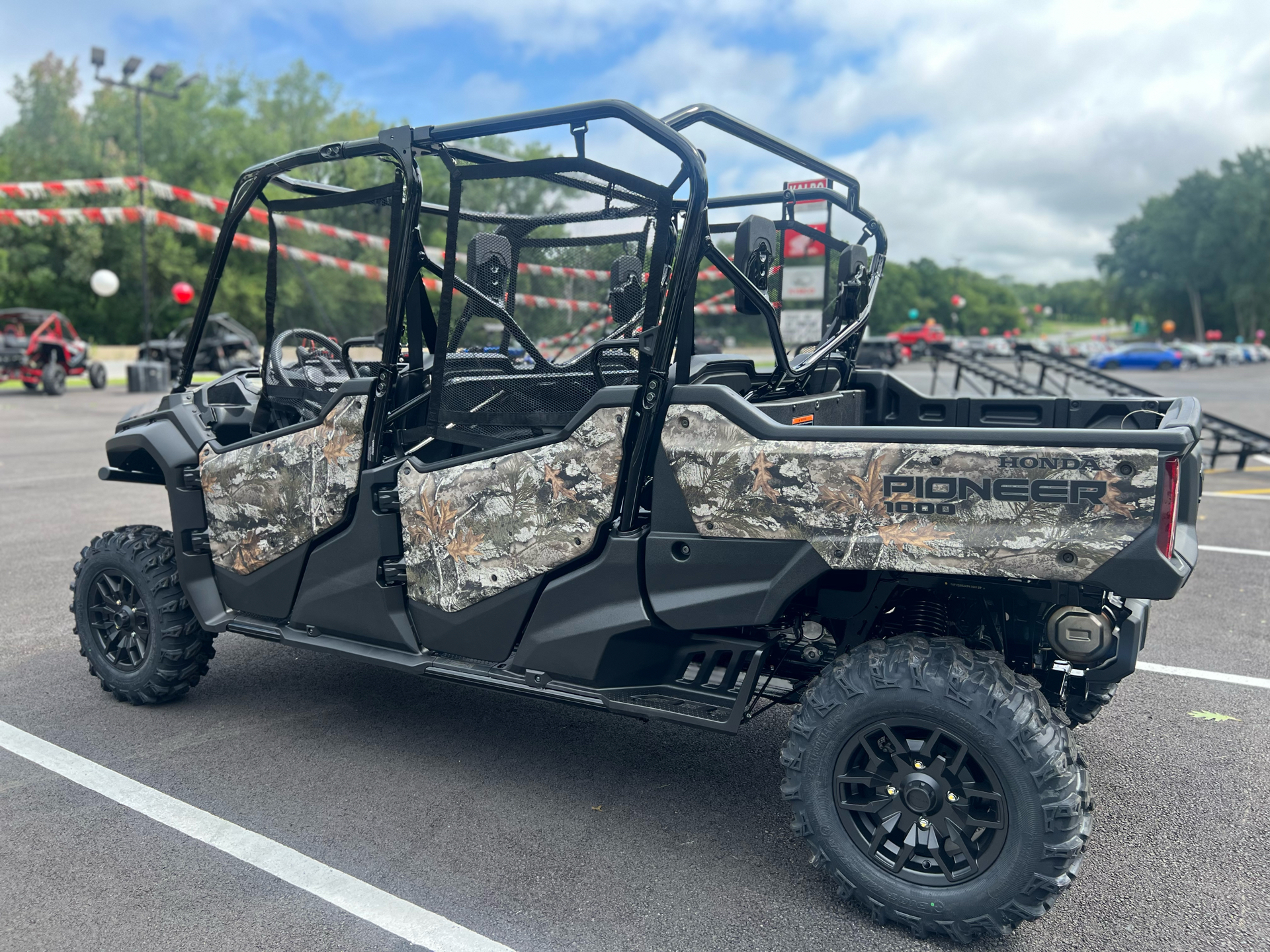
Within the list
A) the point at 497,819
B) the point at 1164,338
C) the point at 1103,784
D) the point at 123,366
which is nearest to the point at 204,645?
the point at 497,819

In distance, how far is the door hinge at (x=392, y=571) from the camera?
3404 mm

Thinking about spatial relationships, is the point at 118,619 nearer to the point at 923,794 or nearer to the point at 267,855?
the point at 267,855

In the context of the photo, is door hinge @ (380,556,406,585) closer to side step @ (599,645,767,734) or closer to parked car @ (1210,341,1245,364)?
side step @ (599,645,767,734)

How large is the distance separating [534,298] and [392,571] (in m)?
1.10

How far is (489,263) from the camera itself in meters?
3.38

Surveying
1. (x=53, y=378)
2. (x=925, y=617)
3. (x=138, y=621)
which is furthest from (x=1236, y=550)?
(x=53, y=378)

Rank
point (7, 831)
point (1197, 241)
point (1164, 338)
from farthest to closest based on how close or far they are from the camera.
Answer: point (1164, 338) < point (1197, 241) < point (7, 831)

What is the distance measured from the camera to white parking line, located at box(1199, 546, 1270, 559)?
712 cm

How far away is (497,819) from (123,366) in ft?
130

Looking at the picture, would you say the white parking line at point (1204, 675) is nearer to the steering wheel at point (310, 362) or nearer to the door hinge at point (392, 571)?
the door hinge at point (392, 571)

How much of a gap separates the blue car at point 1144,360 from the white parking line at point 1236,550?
1721 inches

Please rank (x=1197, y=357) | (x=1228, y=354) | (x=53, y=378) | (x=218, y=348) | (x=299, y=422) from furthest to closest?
(x=1228, y=354) < (x=1197, y=357) < (x=218, y=348) < (x=53, y=378) < (x=299, y=422)

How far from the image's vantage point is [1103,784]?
3.46m

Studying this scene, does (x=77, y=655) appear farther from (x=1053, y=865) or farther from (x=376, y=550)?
(x=1053, y=865)
